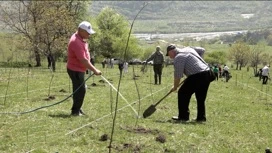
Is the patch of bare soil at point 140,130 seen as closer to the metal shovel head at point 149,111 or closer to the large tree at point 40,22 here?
the metal shovel head at point 149,111

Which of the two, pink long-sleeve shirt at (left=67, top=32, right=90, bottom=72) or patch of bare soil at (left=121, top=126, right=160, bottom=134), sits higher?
pink long-sleeve shirt at (left=67, top=32, right=90, bottom=72)

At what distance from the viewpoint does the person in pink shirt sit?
12.4 m

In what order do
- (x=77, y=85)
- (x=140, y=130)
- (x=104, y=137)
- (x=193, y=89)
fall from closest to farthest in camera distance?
A: 1. (x=104, y=137)
2. (x=140, y=130)
3. (x=193, y=89)
4. (x=77, y=85)

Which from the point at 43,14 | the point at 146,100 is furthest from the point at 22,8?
the point at 146,100

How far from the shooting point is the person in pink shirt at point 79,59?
40.7 feet

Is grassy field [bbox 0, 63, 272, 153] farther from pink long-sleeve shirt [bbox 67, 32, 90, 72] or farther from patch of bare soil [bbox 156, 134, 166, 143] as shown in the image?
pink long-sleeve shirt [bbox 67, 32, 90, 72]

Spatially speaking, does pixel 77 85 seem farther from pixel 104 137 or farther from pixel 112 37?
pixel 112 37

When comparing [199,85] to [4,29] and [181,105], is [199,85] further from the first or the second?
[4,29]

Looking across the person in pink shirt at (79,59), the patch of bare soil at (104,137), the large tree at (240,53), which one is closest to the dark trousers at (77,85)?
the person in pink shirt at (79,59)

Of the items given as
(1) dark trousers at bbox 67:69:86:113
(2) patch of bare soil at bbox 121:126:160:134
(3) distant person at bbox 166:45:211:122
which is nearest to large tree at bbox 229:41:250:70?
(3) distant person at bbox 166:45:211:122

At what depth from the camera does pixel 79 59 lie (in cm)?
1251

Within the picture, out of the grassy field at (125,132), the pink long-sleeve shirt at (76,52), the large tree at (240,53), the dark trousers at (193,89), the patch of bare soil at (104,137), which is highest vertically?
the pink long-sleeve shirt at (76,52)

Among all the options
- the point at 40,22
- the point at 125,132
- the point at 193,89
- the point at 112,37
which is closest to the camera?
the point at 125,132

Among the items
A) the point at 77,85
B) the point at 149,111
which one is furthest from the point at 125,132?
the point at 77,85
